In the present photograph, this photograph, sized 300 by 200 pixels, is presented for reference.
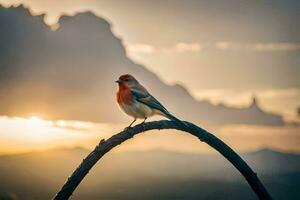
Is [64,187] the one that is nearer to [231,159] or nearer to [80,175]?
[80,175]

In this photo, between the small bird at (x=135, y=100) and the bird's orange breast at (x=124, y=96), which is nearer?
the small bird at (x=135, y=100)

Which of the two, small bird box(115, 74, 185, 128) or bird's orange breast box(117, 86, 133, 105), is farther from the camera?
bird's orange breast box(117, 86, 133, 105)

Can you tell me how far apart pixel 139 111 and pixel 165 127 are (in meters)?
0.89

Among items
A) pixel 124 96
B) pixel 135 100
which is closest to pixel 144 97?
pixel 135 100

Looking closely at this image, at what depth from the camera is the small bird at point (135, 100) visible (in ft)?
14.8

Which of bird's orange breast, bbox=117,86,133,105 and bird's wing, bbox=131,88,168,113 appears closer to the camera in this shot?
bird's wing, bbox=131,88,168,113

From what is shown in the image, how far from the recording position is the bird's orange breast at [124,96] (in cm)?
466

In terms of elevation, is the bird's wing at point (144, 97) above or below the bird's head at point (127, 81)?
below

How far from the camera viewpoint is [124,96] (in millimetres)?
4719

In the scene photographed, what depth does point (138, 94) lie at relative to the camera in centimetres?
461

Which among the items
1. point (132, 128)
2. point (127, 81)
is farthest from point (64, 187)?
point (127, 81)

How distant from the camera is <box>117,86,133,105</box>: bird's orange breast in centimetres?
466

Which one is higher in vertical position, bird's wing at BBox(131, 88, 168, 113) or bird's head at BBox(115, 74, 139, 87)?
bird's head at BBox(115, 74, 139, 87)

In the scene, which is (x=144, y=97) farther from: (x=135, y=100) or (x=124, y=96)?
(x=124, y=96)
